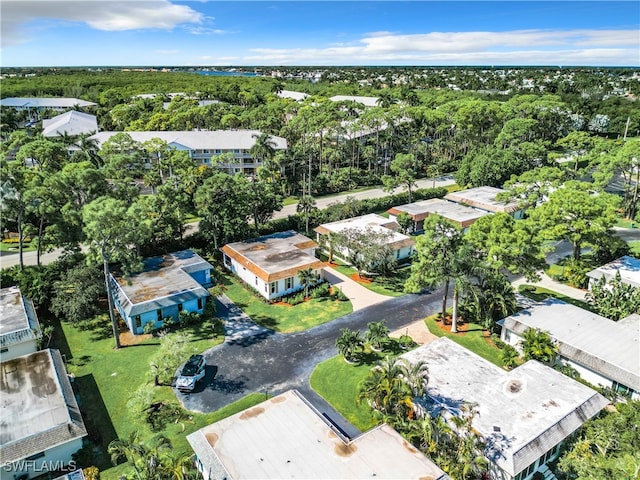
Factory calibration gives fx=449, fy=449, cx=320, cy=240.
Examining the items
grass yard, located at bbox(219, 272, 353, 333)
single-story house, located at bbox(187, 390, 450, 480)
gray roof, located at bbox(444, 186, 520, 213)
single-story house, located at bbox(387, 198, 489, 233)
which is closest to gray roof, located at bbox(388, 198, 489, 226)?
single-story house, located at bbox(387, 198, 489, 233)

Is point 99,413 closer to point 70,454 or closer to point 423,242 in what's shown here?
point 70,454

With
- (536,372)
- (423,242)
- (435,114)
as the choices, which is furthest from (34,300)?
(435,114)

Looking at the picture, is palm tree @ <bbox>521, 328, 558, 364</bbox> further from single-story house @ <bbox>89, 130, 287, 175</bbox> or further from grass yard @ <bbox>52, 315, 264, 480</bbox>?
single-story house @ <bbox>89, 130, 287, 175</bbox>

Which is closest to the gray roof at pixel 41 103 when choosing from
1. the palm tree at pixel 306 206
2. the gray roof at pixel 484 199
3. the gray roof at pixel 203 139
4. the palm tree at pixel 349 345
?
the gray roof at pixel 203 139

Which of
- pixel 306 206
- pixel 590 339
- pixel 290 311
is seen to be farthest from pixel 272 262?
pixel 590 339

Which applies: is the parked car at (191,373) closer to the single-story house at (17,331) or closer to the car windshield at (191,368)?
the car windshield at (191,368)

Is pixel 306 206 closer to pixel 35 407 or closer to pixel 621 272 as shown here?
pixel 621 272
